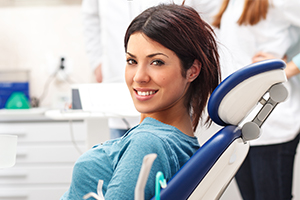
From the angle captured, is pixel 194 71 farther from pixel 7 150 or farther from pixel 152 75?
pixel 7 150

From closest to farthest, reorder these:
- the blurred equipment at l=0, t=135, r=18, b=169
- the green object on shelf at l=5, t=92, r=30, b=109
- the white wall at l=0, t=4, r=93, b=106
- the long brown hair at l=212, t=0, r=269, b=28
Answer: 1. the blurred equipment at l=0, t=135, r=18, b=169
2. the long brown hair at l=212, t=0, r=269, b=28
3. the green object on shelf at l=5, t=92, r=30, b=109
4. the white wall at l=0, t=4, r=93, b=106

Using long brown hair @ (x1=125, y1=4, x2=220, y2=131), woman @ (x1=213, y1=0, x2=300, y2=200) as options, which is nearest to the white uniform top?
woman @ (x1=213, y1=0, x2=300, y2=200)

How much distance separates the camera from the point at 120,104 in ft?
4.21

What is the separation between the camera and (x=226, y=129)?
2.23 feet

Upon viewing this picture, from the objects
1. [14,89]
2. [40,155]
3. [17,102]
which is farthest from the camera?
[14,89]

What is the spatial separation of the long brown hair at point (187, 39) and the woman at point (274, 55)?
0.52 meters

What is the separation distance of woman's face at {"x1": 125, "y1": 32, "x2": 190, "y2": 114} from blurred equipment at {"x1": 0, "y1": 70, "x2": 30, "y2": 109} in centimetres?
205

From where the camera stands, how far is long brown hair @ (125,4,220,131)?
73cm

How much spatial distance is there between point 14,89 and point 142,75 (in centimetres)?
237

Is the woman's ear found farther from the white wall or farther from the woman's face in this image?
the white wall

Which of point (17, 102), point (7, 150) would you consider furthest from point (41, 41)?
point (7, 150)

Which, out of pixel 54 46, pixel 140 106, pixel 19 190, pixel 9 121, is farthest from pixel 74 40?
pixel 140 106

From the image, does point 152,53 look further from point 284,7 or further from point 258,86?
point 284,7

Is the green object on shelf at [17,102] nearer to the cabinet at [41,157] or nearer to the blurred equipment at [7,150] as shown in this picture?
the cabinet at [41,157]
